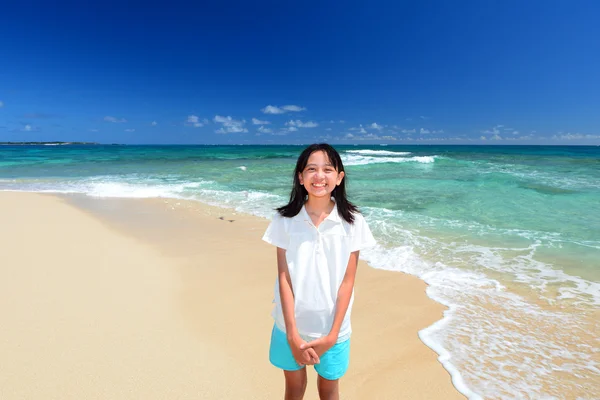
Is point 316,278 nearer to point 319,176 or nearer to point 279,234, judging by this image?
point 279,234

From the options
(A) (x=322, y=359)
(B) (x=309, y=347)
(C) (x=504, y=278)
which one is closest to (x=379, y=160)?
(C) (x=504, y=278)

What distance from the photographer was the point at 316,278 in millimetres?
1916

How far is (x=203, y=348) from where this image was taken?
313 cm

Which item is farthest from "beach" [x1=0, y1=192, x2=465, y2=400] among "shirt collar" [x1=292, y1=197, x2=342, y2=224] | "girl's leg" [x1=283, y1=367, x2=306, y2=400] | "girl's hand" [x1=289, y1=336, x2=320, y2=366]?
"shirt collar" [x1=292, y1=197, x2=342, y2=224]

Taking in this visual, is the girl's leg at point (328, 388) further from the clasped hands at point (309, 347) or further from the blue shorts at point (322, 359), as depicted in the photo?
the clasped hands at point (309, 347)

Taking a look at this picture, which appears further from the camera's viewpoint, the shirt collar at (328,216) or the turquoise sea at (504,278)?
the turquoise sea at (504,278)

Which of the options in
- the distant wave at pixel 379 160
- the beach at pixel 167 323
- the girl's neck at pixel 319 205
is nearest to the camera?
the girl's neck at pixel 319 205

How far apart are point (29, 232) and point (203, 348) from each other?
5618 mm

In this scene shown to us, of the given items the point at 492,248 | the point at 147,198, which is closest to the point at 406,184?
the point at 492,248

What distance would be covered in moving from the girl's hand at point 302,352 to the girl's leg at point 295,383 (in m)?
0.18

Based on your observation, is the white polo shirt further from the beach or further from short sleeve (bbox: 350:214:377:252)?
the beach

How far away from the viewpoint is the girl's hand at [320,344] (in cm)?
182

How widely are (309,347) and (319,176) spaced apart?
952 mm

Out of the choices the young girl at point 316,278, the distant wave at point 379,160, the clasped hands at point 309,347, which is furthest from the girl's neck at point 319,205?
the distant wave at point 379,160
